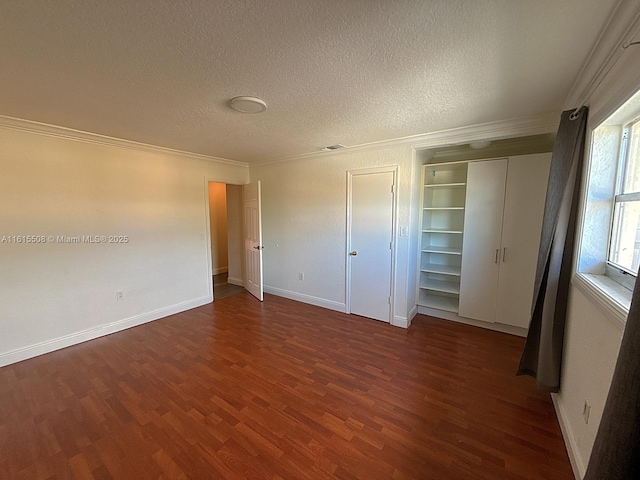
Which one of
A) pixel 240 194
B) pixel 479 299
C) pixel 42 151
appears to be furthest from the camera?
pixel 240 194

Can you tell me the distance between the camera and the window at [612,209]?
1378 mm

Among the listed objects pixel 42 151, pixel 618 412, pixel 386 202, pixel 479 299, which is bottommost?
pixel 479 299

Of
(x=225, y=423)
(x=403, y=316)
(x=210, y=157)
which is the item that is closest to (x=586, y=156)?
(x=403, y=316)

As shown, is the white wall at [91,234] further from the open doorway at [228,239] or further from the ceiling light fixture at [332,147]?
the ceiling light fixture at [332,147]

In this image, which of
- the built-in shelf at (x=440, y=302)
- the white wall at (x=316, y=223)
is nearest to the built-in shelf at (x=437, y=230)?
the white wall at (x=316, y=223)

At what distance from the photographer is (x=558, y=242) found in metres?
1.84

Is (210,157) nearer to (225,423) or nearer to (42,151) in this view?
(42,151)

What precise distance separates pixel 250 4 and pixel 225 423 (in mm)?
2427

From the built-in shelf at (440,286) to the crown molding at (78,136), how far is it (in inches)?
153

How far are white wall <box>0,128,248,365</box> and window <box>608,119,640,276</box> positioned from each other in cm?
438

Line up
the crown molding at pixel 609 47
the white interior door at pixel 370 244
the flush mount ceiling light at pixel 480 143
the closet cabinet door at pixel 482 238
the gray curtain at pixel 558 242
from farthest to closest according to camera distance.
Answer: the white interior door at pixel 370 244 < the closet cabinet door at pixel 482 238 < the flush mount ceiling light at pixel 480 143 < the gray curtain at pixel 558 242 < the crown molding at pixel 609 47

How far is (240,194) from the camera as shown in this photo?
16.2 feet

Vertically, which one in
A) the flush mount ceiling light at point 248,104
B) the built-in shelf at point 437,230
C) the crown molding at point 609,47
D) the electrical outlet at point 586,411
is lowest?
the electrical outlet at point 586,411

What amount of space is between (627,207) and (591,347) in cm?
82
